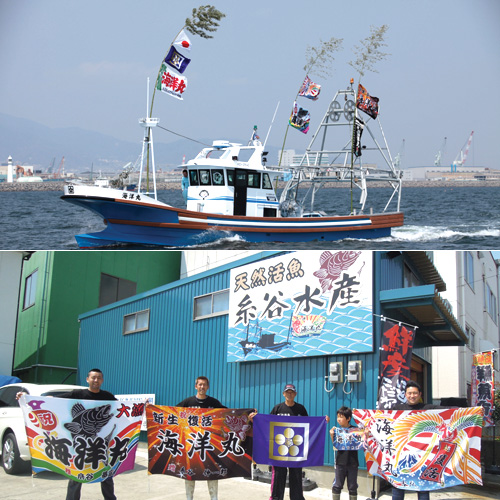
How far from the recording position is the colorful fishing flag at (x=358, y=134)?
23.0 metres

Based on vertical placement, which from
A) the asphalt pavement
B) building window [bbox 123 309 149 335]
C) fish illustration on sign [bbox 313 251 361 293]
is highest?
fish illustration on sign [bbox 313 251 361 293]

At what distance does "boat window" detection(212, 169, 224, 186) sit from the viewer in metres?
20.9

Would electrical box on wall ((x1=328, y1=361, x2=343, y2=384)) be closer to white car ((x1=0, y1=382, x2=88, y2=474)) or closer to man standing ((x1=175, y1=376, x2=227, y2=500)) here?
man standing ((x1=175, y1=376, x2=227, y2=500))

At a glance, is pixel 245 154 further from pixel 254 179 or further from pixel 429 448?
pixel 429 448

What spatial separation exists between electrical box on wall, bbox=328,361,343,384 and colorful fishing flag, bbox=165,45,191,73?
11858mm

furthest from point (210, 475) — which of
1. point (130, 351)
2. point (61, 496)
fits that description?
point (130, 351)

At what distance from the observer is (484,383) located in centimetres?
1222

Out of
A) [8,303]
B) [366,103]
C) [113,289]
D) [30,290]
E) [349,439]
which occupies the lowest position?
[349,439]

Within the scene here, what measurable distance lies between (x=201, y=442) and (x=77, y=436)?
154 centimetres

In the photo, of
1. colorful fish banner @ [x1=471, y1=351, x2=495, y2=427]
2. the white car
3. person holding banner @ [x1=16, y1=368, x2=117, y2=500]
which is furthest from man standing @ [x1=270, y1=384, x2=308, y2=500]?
colorful fish banner @ [x1=471, y1=351, x2=495, y2=427]

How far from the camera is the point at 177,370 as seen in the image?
14.1 metres

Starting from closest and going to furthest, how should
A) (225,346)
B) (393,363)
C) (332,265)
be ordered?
(393,363) → (332,265) → (225,346)

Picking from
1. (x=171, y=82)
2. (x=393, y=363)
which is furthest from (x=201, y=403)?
(x=171, y=82)

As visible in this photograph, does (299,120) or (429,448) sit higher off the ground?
(299,120)
